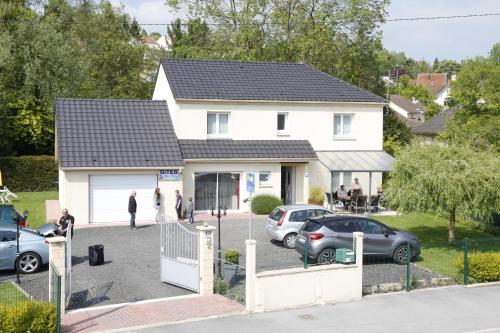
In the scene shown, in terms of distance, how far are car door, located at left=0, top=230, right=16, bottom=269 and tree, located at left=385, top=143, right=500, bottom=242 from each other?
13214 mm

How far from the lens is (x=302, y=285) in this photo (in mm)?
17188

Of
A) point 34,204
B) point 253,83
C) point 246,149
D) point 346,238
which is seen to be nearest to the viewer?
point 346,238

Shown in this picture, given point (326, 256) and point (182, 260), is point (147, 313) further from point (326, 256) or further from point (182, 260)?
point (326, 256)

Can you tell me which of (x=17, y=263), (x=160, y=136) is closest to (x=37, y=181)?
(x=160, y=136)

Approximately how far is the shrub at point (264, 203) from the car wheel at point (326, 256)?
10.6 metres

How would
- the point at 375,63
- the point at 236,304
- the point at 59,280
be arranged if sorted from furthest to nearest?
the point at 375,63, the point at 236,304, the point at 59,280

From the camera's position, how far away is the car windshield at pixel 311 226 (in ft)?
68.7

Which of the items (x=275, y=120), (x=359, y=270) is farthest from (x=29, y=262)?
(x=275, y=120)

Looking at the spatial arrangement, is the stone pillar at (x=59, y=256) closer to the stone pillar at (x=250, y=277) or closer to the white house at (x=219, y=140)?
the stone pillar at (x=250, y=277)

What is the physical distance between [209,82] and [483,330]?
21583 mm

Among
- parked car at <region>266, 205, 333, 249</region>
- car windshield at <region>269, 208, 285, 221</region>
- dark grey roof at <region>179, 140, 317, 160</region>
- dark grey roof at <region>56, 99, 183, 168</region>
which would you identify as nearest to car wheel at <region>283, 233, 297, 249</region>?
parked car at <region>266, 205, 333, 249</region>

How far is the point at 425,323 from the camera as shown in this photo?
16.1 metres

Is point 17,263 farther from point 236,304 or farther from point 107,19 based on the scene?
point 107,19

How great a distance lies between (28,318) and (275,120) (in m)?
21.7
